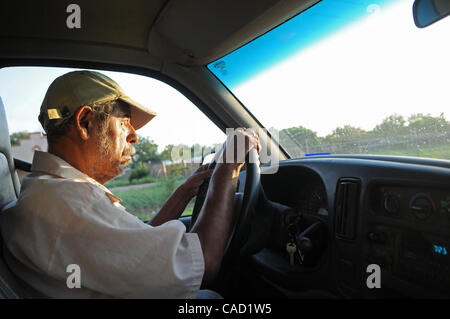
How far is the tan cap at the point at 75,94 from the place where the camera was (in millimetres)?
1143

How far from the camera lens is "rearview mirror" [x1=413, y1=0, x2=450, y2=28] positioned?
1030 mm

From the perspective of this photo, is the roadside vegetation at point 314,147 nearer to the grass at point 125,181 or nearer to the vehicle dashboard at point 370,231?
the grass at point 125,181

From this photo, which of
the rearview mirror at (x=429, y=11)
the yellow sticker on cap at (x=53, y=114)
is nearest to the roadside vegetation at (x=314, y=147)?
the rearview mirror at (x=429, y=11)

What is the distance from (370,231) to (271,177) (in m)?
0.76

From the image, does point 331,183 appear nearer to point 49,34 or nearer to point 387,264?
point 387,264

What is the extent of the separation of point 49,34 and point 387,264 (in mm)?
2174

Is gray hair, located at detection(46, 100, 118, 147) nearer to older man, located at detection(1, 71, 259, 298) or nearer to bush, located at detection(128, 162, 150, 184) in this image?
older man, located at detection(1, 71, 259, 298)

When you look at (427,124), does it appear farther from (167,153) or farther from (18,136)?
(18,136)

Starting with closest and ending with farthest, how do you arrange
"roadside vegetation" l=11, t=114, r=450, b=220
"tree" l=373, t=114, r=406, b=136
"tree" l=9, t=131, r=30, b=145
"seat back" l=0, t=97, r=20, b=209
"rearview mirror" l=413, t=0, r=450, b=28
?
1. "rearview mirror" l=413, t=0, r=450, b=28
2. "seat back" l=0, t=97, r=20, b=209
3. "roadside vegetation" l=11, t=114, r=450, b=220
4. "tree" l=373, t=114, r=406, b=136
5. "tree" l=9, t=131, r=30, b=145

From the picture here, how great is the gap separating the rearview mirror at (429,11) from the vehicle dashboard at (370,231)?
20.2 inches

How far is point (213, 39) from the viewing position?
76.0 inches

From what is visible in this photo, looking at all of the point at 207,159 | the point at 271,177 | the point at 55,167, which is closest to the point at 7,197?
the point at 55,167

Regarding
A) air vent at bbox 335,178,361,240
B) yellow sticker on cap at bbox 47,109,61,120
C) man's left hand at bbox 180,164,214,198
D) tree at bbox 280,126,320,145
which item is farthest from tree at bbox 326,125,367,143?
yellow sticker on cap at bbox 47,109,61,120

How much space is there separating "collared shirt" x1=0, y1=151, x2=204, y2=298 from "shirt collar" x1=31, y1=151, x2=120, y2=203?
113mm
